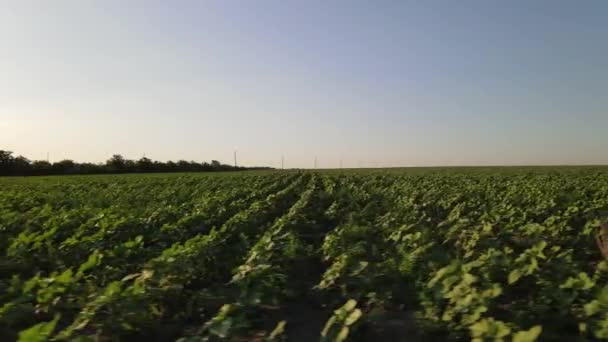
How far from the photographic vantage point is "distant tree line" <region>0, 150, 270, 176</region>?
5428cm

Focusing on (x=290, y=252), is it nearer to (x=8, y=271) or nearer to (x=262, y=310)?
(x=262, y=310)

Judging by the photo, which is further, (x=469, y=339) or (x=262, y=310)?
(x=262, y=310)

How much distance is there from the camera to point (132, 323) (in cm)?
392

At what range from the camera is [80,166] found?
60.3 m

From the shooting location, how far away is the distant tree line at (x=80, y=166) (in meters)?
54.3

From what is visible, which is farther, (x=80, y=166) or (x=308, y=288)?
(x=80, y=166)

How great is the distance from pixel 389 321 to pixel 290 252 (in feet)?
5.46

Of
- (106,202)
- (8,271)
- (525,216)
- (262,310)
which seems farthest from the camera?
(106,202)

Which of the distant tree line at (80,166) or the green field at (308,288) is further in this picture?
the distant tree line at (80,166)

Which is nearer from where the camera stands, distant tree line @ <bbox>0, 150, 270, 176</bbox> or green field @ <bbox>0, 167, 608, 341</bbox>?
green field @ <bbox>0, 167, 608, 341</bbox>

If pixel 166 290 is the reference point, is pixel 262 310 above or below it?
below

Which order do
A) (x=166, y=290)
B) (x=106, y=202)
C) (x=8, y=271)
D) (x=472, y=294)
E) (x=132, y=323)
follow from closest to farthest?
(x=472, y=294) < (x=132, y=323) < (x=166, y=290) < (x=8, y=271) < (x=106, y=202)

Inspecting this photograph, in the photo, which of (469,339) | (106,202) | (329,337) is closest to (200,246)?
(329,337)

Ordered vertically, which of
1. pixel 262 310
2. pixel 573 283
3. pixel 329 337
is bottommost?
pixel 262 310
